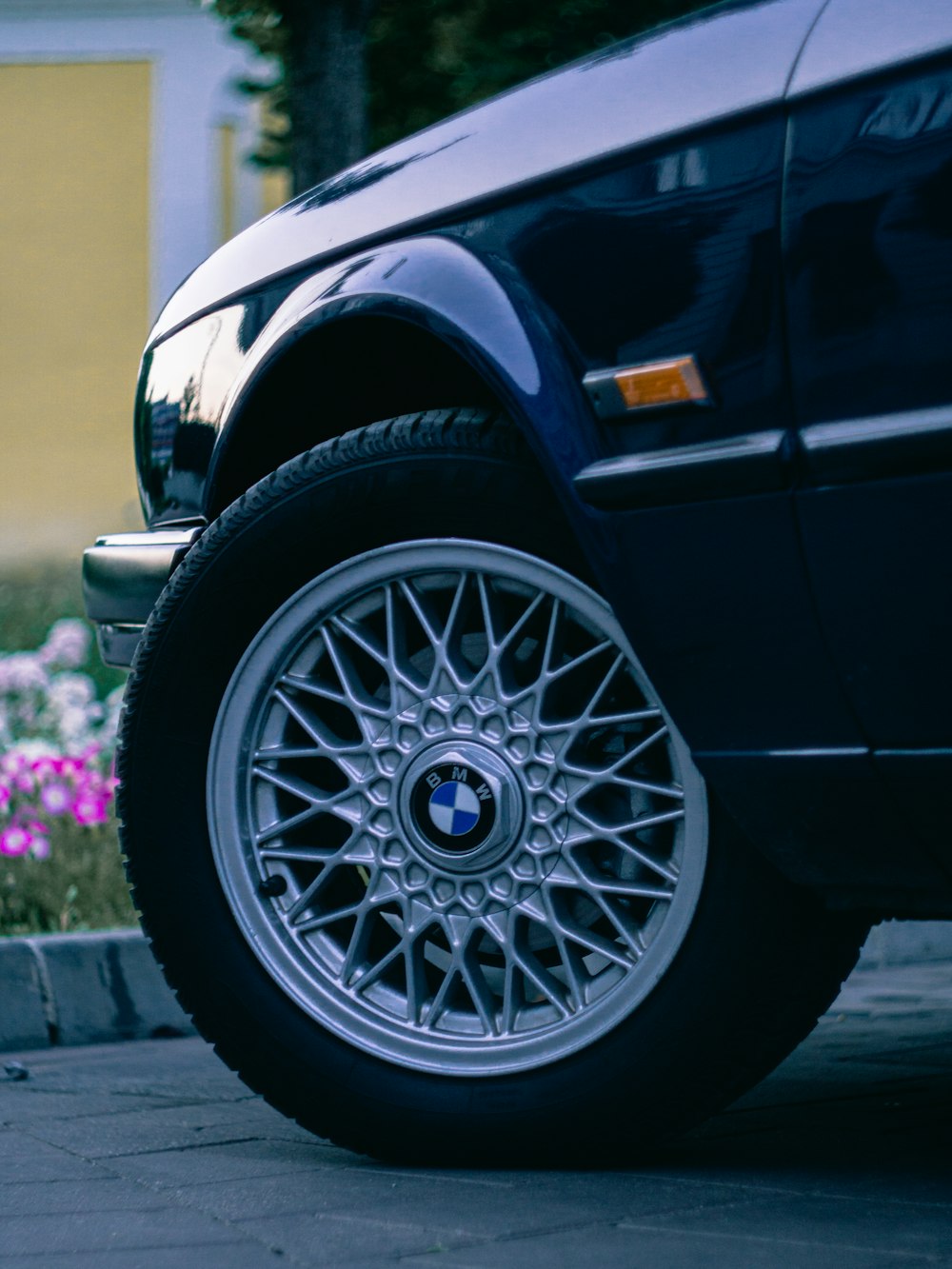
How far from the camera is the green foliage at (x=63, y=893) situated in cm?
428

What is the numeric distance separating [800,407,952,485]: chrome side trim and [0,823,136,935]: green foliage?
2.70 meters

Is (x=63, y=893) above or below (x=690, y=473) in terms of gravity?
below

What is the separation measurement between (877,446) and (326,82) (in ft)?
15.9

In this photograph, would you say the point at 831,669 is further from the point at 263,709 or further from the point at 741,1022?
the point at 263,709

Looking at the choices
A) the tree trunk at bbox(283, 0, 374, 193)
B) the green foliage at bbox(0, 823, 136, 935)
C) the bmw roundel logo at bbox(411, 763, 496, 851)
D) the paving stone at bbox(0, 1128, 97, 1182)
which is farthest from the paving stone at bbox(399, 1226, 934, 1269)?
the tree trunk at bbox(283, 0, 374, 193)

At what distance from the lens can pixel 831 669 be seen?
206cm

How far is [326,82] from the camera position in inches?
252

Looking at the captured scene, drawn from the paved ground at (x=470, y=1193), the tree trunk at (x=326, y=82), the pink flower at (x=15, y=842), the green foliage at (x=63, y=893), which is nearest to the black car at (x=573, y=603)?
the paved ground at (x=470, y=1193)

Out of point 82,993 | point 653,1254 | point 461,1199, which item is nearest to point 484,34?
point 82,993

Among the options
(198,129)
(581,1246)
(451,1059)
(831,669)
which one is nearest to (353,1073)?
(451,1059)

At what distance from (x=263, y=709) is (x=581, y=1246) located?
882 millimetres

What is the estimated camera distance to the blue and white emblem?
2379 mm

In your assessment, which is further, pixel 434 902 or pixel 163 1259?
pixel 434 902

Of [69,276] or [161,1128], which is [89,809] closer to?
[161,1128]
